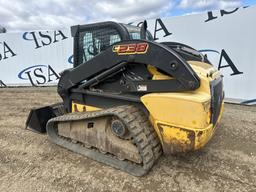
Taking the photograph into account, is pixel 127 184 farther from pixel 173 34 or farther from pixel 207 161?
pixel 173 34

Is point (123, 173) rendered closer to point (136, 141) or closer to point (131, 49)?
point (136, 141)

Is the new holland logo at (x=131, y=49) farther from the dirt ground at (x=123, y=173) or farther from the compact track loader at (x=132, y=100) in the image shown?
the dirt ground at (x=123, y=173)

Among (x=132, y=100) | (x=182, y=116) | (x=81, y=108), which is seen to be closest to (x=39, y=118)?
(x=81, y=108)

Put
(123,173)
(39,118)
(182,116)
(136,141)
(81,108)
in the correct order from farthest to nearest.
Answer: (39,118)
(81,108)
(123,173)
(136,141)
(182,116)

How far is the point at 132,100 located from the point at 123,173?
3.24 feet

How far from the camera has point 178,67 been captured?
9.45 ft

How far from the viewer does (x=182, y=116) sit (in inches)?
→ 109

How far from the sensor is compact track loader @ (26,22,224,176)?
2.84 meters

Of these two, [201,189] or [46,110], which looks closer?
[201,189]

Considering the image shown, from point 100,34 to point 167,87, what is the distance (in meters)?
1.50


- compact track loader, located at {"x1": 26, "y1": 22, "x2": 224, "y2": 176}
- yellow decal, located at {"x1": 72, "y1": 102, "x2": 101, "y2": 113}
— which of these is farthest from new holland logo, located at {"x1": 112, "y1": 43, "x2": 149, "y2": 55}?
yellow decal, located at {"x1": 72, "y1": 102, "x2": 101, "y2": 113}

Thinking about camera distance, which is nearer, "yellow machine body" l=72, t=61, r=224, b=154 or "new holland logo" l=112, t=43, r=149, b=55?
"yellow machine body" l=72, t=61, r=224, b=154

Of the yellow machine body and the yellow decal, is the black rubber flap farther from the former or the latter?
the yellow machine body

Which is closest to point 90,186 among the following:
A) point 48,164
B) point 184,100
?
point 48,164
